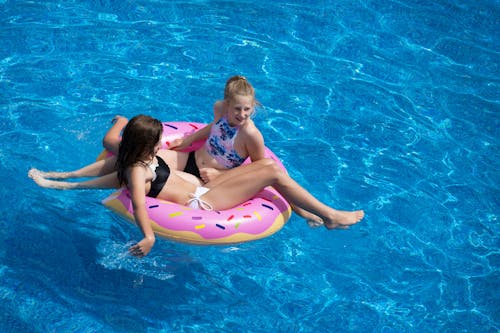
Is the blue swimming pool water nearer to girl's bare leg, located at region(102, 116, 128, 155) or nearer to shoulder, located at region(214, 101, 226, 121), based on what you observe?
girl's bare leg, located at region(102, 116, 128, 155)

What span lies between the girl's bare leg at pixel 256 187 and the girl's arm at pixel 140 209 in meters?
0.57

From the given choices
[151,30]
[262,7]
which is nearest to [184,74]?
[151,30]

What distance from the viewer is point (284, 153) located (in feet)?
21.8

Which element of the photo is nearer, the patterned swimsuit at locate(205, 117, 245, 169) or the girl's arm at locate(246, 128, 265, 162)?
the girl's arm at locate(246, 128, 265, 162)

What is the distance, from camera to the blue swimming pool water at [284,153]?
524 centimetres

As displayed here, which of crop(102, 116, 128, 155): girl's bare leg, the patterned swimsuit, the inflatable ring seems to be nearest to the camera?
the inflatable ring

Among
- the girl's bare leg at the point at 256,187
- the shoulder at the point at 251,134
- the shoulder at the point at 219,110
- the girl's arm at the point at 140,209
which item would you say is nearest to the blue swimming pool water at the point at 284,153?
the girl's bare leg at the point at 256,187

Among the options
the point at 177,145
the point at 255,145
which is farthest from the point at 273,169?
the point at 177,145

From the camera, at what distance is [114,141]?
521 cm

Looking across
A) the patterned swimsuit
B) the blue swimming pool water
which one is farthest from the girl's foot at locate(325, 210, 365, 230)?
the patterned swimsuit

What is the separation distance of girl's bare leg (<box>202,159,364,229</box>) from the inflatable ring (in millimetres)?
102

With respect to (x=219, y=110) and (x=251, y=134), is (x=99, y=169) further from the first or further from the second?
(x=251, y=134)

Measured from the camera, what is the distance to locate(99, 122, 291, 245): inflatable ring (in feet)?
16.0

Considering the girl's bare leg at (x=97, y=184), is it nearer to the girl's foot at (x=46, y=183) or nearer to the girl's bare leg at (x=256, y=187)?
the girl's foot at (x=46, y=183)
